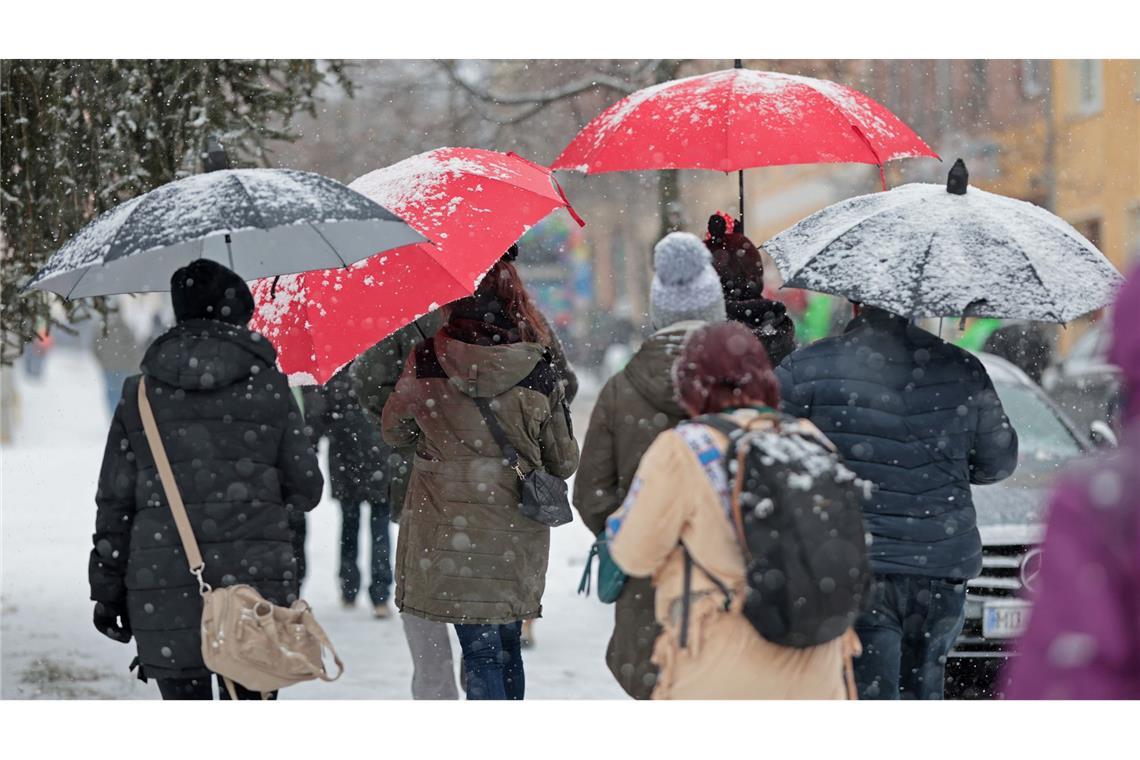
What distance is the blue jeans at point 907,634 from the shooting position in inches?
184

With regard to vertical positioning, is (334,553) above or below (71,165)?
below

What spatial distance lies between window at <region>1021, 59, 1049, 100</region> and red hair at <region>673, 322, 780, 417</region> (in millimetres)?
19244

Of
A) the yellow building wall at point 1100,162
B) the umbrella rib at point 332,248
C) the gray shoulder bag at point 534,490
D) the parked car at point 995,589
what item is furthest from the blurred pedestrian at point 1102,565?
the yellow building wall at point 1100,162

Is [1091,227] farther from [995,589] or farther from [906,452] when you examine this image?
[906,452]

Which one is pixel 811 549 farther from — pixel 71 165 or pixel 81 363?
pixel 81 363

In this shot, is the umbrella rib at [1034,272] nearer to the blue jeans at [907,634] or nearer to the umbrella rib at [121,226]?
the blue jeans at [907,634]

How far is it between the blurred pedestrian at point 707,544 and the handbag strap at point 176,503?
1.32 m

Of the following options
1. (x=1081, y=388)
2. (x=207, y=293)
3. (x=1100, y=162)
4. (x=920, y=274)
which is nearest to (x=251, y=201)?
(x=207, y=293)

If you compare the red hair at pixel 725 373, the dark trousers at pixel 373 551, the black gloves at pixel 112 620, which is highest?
the red hair at pixel 725 373

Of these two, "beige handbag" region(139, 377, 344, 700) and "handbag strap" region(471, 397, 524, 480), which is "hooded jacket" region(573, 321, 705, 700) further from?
"beige handbag" region(139, 377, 344, 700)

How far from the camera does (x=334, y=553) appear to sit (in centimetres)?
1180

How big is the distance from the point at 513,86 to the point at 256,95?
4.48 m

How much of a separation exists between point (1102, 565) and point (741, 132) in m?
4.27

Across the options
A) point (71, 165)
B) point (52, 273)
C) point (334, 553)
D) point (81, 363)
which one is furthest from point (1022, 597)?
point (81, 363)
